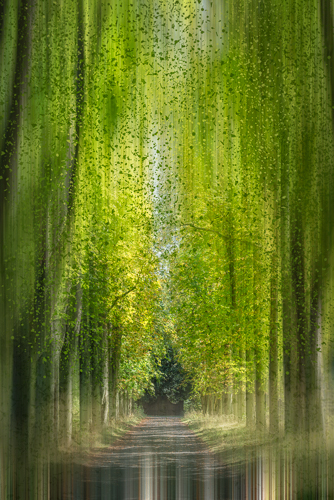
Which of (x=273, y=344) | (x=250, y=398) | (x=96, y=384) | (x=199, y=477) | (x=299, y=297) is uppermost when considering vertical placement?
(x=299, y=297)

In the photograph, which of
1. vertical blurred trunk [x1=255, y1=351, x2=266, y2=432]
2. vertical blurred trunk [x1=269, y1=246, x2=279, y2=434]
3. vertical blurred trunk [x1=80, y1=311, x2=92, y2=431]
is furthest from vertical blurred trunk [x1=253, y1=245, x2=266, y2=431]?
vertical blurred trunk [x1=80, y1=311, x2=92, y2=431]

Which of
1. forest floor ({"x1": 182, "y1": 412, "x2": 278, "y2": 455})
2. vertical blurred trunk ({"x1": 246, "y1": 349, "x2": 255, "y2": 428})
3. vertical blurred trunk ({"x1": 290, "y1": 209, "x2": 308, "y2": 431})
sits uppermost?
vertical blurred trunk ({"x1": 290, "y1": 209, "x2": 308, "y2": 431})

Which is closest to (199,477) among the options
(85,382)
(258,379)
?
(258,379)

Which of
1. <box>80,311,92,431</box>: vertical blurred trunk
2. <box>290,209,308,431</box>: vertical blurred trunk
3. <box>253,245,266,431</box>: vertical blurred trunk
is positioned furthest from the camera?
<box>80,311,92,431</box>: vertical blurred trunk

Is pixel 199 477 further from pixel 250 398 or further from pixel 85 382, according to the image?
pixel 250 398

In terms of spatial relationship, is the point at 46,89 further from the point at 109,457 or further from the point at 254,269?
the point at 109,457

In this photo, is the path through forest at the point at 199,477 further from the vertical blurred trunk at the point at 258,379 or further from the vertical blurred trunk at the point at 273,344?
the vertical blurred trunk at the point at 258,379

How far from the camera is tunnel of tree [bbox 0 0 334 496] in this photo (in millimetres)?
11383

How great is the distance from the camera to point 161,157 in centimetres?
1252

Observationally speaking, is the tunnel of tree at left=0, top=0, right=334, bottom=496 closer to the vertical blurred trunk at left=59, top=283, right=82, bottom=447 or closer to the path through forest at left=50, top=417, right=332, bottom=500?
the path through forest at left=50, top=417, right=332, bottom=500

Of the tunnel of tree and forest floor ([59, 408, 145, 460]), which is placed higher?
the tunnel of tree

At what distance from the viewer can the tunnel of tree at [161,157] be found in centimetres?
1138

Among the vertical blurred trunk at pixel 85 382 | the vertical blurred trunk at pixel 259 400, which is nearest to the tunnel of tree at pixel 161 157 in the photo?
the vertical blurred trunk at pixel 85 382

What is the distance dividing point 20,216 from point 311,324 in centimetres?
615
